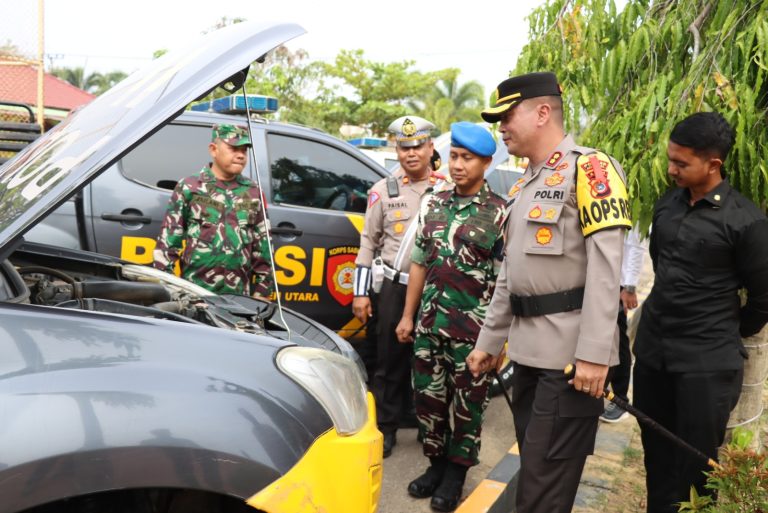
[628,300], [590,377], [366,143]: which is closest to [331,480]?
[590,377]

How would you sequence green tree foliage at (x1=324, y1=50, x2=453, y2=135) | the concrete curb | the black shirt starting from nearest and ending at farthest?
the black shirt, the concrete curb, green tree foliage at (x1=324, y1=50, x2=453, y2=135)

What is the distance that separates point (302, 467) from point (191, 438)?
11.0 inches

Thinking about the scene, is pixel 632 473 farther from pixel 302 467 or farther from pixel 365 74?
pixel 365 74

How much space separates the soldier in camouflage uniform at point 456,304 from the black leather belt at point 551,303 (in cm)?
83

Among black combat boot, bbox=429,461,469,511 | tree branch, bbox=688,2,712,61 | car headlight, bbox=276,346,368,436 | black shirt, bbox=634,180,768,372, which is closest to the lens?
car headlight, bbox=276,346,368,436

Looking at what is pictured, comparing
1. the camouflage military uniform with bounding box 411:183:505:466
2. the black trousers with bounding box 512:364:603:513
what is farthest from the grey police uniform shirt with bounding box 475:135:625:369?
the camouflage military uniform with bounding box 411:183:505:466

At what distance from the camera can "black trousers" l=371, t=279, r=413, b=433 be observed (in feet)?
13.3

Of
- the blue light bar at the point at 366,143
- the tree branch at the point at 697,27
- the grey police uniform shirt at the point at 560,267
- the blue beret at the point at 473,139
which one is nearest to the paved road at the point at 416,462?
the grey police uniform shirt at the point at 560,267

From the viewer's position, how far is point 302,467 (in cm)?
172

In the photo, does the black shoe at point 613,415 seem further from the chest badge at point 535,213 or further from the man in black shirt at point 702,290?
the chest badge at point 535,213

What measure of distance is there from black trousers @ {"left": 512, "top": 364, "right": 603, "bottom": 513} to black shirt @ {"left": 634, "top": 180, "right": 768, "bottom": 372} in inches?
24.1

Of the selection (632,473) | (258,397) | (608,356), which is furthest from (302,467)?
(632,473)

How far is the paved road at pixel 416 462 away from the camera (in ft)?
11.5

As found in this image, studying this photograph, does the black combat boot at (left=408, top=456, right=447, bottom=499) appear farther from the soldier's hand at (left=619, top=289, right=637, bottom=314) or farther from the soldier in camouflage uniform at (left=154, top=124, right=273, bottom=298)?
the soldier's hand at (left=619, top=289, right=637, bottom=314)
